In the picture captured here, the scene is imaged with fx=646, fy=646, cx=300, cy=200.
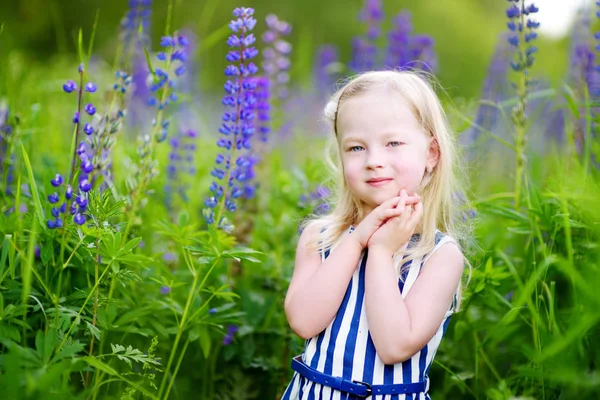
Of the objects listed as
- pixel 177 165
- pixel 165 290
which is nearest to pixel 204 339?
pixel 165 290

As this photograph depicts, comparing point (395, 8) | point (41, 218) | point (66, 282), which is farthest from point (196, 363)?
point (395, 8)

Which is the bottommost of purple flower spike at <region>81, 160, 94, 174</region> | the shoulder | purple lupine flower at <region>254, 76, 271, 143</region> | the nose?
the shoulder

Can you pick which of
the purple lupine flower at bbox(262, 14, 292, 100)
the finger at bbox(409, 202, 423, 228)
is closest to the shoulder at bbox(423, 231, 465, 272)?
the finger at bbox(409, 202, 423, 228)

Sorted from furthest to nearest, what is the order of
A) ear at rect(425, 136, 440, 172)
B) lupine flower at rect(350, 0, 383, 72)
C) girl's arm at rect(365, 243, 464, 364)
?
1. lupine flower at rect(350, 0, 383, 72)
2. ear at rect(425, 136, 440, 172)
3. girl's arm at rect(365, 243, 464, 364)

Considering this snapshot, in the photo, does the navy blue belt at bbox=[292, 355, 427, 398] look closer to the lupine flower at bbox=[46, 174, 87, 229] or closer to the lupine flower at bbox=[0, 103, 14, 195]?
the lupine flower at bbox=[46, 174, 87, 229]

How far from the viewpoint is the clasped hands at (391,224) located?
199 cm

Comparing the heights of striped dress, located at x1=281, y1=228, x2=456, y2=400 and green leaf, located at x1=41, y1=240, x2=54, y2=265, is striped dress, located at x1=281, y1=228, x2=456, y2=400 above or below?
below

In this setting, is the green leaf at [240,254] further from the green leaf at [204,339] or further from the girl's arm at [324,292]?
the green leaf at [204,339]

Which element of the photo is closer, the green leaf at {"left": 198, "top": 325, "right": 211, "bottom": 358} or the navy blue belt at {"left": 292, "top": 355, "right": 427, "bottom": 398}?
the navy blue belt at {"left": 292, "top": 355, "right": 427, "bottom": 398}

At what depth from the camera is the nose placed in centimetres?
202

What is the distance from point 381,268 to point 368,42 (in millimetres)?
3033

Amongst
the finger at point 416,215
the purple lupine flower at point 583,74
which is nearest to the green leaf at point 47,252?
the finger at point 416,215

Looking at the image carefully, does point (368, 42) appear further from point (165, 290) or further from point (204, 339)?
point (204, 339)

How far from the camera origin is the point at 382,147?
2064 mm
